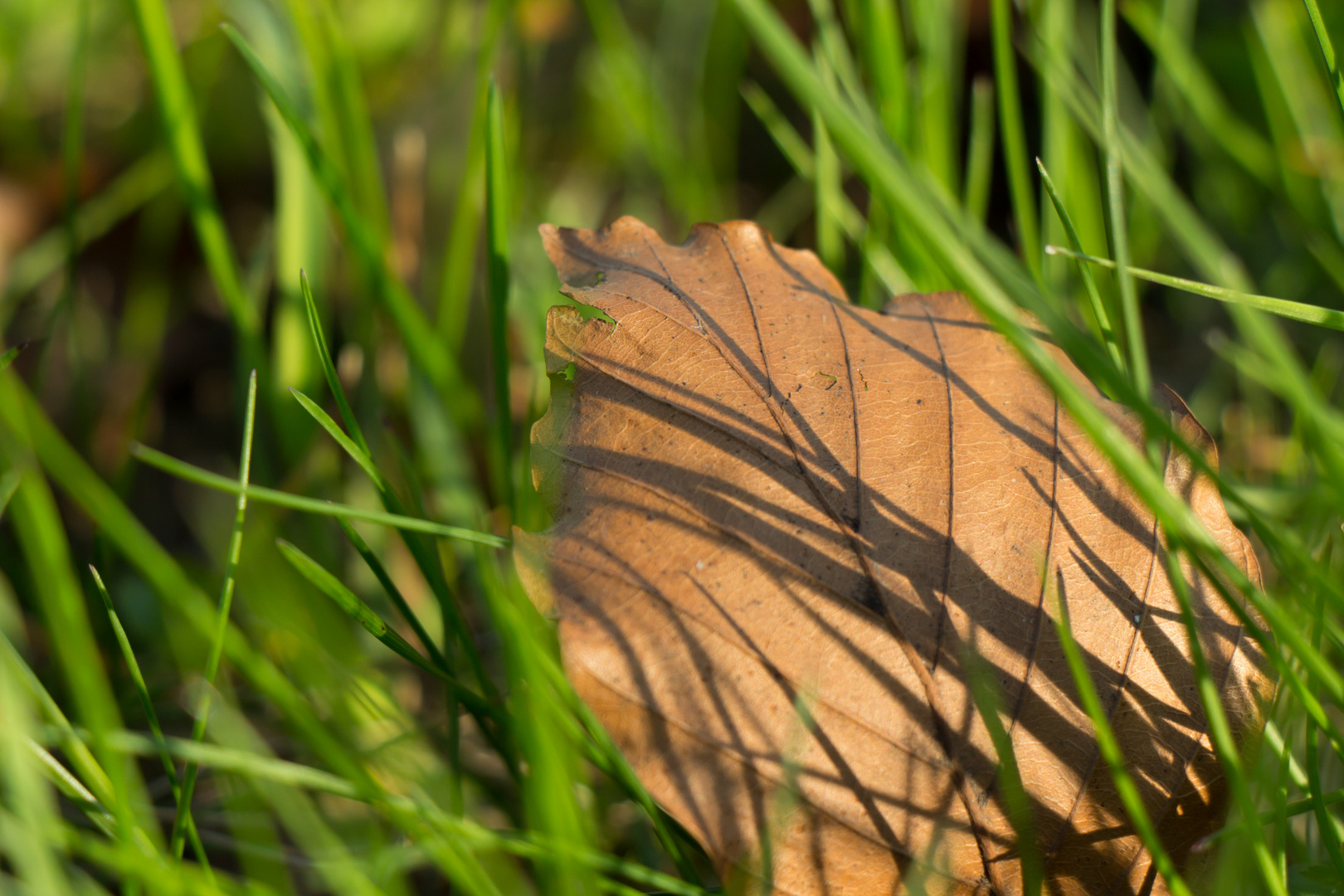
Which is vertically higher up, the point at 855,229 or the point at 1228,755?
the point at 855,229

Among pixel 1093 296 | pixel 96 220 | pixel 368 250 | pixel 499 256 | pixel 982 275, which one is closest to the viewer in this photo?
pixel 982 275

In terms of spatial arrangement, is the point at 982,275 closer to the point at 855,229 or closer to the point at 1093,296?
the point at 1093,296

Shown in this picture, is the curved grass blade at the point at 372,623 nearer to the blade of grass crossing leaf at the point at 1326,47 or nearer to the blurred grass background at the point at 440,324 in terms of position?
the blurred grass background at the point at 440,324

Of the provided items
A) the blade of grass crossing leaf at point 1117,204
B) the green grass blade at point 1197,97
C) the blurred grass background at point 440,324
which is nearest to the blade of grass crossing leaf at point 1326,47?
the blurred grass background at point 440,324

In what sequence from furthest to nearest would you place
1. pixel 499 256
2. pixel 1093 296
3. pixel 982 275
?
pixel 499 256, pixel 1093 296, pixel 982 275

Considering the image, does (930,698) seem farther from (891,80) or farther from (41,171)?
(41,171)

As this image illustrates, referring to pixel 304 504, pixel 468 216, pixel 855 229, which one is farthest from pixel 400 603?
pixel 855 229

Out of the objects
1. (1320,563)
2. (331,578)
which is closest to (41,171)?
(331,578)
